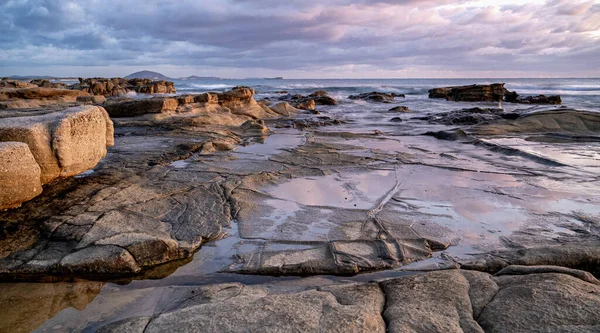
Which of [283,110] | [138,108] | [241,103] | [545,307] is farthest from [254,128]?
[545,307]

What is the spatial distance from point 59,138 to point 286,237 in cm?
263

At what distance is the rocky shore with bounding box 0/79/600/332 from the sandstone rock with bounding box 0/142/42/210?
0.04 ft

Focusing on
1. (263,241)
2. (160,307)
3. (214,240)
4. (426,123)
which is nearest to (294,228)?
(263,241)

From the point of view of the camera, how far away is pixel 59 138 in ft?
13.7

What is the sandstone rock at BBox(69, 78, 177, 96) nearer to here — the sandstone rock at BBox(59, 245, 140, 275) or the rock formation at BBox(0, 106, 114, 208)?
the rock formation at BBox(0, 106, 114, 208)

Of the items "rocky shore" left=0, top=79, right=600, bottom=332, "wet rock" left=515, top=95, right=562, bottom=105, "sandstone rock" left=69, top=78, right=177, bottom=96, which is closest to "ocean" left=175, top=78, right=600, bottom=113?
"wet rock" left=515, top=95, right=562, bottom=105

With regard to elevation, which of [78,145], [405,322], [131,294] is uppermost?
[78,145]

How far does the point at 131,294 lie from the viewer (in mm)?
2924

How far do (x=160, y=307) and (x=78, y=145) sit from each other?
264 centimetres

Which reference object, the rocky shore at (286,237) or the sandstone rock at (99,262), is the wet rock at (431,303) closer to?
the rocky shore at (286,237)

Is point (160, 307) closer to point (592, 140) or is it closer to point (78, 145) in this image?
point (78, 145)

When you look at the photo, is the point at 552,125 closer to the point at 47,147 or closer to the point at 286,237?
the point at 286,237

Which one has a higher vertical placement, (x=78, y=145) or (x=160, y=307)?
(x=78, y=145)

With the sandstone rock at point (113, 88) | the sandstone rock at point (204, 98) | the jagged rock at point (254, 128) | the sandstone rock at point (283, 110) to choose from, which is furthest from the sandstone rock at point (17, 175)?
the sandstone rock at point (113, 88)
